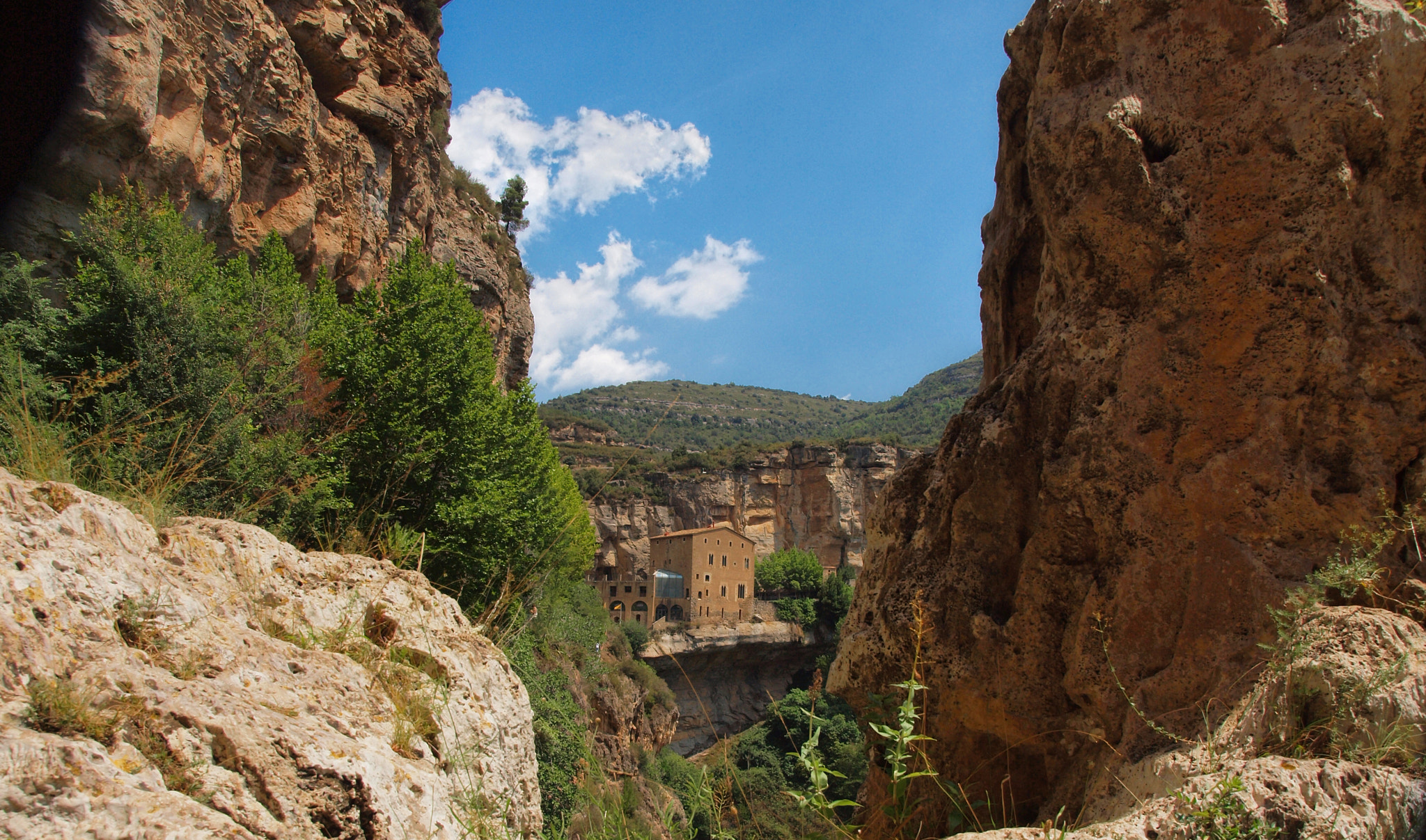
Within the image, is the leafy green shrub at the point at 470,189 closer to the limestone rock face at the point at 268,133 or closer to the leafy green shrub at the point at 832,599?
the limestone rock face at the point at 268,133

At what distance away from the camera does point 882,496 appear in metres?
5.04

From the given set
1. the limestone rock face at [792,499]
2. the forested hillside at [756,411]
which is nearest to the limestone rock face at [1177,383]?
the limestone rock face at [792,499]

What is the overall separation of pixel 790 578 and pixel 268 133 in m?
52.7

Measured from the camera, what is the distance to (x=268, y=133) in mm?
18172

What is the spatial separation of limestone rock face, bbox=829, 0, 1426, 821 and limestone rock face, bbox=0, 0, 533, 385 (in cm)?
1445

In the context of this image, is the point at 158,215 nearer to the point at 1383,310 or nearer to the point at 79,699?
the point at 79,699

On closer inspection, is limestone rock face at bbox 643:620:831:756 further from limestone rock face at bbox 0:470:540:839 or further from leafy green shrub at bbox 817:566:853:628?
limestone rock face at bbox 0:470:540:839

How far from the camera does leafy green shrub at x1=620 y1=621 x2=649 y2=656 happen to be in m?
47.0

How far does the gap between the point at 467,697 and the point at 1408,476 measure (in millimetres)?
4151

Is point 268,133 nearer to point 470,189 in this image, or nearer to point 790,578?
point 470,189

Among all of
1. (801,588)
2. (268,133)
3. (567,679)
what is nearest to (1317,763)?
(567,679)

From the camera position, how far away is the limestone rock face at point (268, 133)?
459 inches

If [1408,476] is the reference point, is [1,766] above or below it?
below

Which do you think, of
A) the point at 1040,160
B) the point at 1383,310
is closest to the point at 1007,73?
the point at 1040,160
